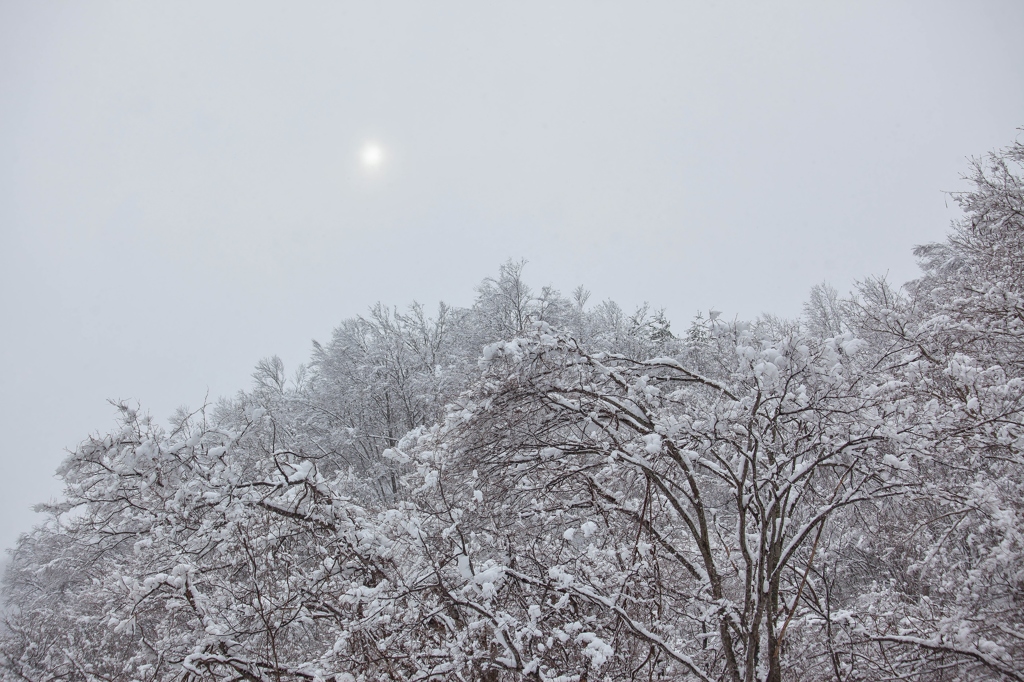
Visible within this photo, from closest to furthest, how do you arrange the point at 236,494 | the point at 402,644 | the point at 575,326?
the point at 402,644, the point at 236,494, the point at 575,326

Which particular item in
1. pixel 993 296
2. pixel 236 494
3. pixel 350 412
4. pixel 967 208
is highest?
pixel 350 412

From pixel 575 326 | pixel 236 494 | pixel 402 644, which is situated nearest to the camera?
pixel 402 644

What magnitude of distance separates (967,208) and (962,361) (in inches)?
263

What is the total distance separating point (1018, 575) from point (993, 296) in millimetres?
4514

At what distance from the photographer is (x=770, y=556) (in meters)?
3.26

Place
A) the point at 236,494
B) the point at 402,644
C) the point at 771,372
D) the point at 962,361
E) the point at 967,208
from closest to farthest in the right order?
the point at 771,372, the point at 402,644, the point at 236,494, the point at 962,361, the point at 967,208

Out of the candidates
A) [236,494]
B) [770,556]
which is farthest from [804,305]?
[236,494]

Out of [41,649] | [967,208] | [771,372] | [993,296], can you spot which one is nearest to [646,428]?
[771,372]

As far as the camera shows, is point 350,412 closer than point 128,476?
No

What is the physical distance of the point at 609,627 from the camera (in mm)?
3314

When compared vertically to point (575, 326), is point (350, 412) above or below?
below

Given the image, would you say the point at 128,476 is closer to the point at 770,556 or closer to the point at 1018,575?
the point at 770,556

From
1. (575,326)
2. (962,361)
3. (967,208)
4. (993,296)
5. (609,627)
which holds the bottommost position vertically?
(609,627)

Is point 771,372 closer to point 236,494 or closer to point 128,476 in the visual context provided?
point 236,494
